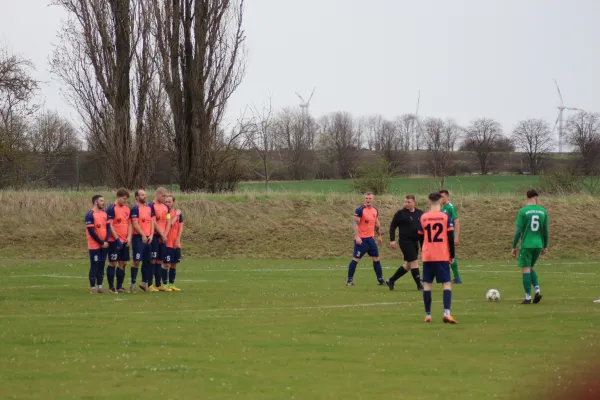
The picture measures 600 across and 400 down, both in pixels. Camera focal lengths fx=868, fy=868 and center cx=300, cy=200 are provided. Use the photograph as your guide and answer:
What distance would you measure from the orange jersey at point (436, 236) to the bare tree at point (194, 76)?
30.6 m

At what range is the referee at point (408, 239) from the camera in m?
20.2

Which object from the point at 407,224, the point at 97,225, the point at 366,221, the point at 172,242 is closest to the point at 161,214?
the point at 172,242

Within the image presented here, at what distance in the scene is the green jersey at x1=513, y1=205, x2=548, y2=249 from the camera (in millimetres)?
16703

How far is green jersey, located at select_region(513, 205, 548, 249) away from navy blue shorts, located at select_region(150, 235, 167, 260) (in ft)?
27.2

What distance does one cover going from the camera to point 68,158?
53531 millimetres

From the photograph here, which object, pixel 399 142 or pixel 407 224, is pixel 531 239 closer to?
pixel 407 224

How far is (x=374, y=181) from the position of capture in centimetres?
4669

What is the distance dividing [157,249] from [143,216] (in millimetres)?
942

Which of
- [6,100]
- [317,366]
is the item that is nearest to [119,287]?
[317,366]

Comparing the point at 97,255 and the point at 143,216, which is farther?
the point at 143,216

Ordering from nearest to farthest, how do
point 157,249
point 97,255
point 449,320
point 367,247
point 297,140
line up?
point 449,320
point 97,255
point 157,249
point 367,247
point 297,140

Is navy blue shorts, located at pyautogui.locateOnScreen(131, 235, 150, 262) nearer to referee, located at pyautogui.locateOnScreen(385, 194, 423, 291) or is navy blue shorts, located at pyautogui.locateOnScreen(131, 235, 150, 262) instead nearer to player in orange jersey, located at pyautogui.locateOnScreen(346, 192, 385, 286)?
player in orange jersey, located at pyautogui.locateOnScreen(346, 192, 385, 286)

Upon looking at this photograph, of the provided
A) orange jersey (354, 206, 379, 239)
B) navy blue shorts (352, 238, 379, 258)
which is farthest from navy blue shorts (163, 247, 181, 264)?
orange jersey (354, 206, 379, 239)

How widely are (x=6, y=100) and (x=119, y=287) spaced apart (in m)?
34.1
